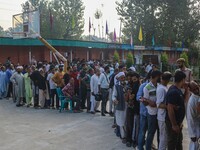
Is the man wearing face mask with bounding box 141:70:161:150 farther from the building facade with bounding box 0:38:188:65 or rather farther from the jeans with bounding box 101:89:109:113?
the building facade with bounding box 0:38:188:65

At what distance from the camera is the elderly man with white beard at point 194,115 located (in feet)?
15.4

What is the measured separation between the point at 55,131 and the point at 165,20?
36540mm

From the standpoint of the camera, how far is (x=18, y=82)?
12.7m

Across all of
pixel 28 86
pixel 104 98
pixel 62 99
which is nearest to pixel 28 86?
pixel 28 86

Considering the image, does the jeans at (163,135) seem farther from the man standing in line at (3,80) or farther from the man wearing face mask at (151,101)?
the man standing in line at (3,80)

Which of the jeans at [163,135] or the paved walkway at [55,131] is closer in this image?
the jeans at [163,135]

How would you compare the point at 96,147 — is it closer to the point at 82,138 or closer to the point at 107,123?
the point at 82,138

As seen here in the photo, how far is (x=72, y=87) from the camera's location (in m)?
10.9

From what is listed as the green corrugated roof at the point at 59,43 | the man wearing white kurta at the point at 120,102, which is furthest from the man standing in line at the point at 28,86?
the green corrugated roof at the point at 59,43

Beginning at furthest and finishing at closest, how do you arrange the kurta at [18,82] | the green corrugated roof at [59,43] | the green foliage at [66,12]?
the green foliage at [66,12], the green corrugated roof at [59,43], the kurta at [18,82]

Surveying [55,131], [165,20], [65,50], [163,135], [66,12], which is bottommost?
[55,131]

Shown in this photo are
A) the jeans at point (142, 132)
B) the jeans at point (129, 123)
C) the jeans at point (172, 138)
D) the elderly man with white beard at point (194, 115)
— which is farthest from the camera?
the jeans at point (129, 123)

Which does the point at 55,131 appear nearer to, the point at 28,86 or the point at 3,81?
the point at 28,86

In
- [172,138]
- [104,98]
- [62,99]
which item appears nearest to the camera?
[172,138]
